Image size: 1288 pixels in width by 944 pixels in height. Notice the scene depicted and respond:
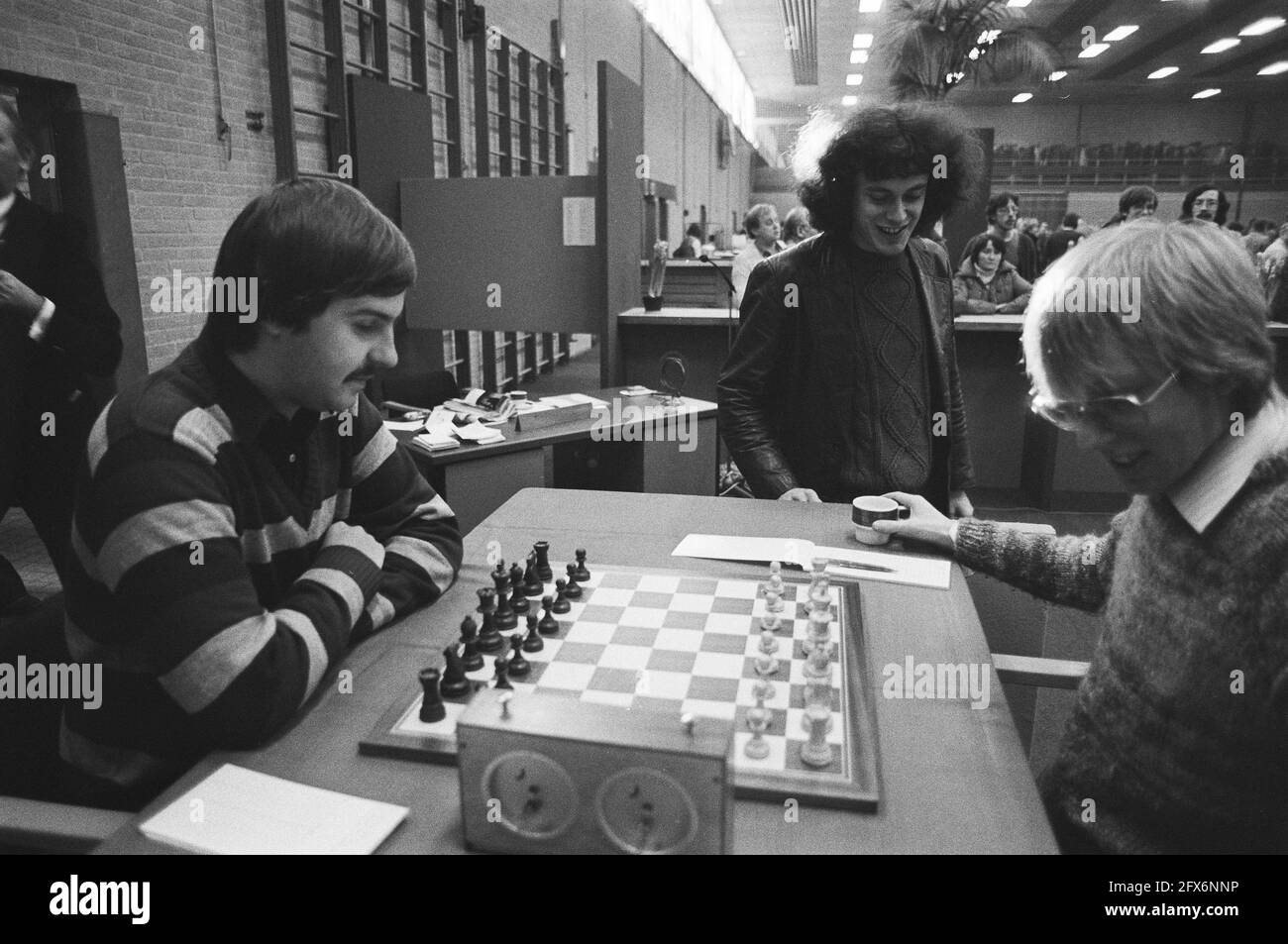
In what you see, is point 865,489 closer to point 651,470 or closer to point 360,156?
point 651,470

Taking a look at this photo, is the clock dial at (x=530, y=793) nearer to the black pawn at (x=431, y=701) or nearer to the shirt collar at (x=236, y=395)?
the black pawn at (x=431, y=701)

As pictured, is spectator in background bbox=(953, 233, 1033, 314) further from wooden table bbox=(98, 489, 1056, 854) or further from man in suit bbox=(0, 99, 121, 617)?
man in suit bbox=(0, 99, 121, 617)

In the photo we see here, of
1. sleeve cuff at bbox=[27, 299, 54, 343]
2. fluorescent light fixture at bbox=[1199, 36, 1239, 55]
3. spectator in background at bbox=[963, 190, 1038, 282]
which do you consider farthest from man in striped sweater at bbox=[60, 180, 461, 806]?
fluorescent light fixture at bbox=[1199, 36, 1239, 55]

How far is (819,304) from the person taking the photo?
211 cm

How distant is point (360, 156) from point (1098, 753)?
4.12 m

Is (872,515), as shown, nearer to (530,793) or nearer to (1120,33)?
(530,793)

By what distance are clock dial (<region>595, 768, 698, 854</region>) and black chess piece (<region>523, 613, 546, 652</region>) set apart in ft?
1.51

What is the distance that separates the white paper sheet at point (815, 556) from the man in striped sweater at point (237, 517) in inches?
23.3

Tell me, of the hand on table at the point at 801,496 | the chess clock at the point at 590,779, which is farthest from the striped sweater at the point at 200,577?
the hand on table at the point at 801,496

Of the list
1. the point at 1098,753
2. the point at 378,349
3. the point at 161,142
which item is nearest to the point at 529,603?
the point at 378,349

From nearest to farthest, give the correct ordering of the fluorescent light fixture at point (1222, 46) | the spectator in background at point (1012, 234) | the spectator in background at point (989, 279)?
the spectator in background at point (989, 279) < the spectator in background at point (1012, 234) < the fluorescent light fixture at point (1222, 46)

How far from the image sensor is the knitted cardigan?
3.29 feet

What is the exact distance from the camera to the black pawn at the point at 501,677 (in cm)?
113

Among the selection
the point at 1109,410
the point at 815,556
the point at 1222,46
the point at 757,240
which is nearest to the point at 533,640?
the point at 815,556
